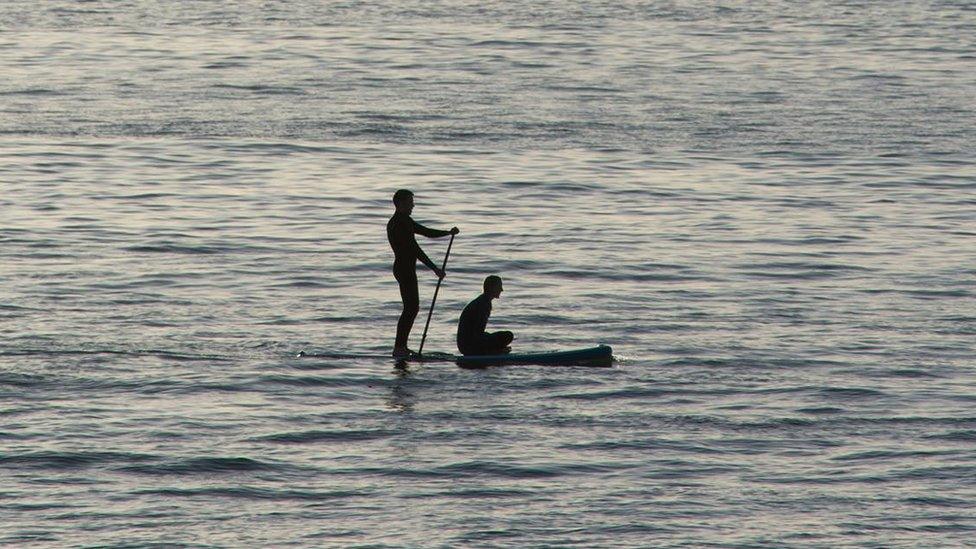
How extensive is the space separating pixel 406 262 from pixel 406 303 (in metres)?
0.43

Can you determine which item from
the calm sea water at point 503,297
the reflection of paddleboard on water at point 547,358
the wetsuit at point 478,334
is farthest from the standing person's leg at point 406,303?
→ the wetsuit at point 478,334

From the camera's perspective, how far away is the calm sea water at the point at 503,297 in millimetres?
15273

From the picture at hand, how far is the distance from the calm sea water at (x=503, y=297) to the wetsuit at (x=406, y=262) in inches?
20.2

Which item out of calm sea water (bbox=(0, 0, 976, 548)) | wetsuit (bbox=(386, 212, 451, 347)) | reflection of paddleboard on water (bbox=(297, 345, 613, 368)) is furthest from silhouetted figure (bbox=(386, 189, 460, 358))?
calm sea water (bbox=(0, 0, 976, 548))

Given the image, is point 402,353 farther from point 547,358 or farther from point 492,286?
point 547,358

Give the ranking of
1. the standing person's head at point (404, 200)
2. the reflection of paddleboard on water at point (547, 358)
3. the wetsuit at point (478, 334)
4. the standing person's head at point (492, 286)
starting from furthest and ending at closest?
the standing person's head at point (404, 200) < the reflection of paddleboard on water at point (547, 358) < the wetsuit at point (478, 334) < the standing person's head at point (492, 286)

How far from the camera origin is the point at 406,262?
1991 cm

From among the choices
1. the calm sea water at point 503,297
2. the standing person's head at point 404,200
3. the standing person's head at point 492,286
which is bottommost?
the calm sea water at point 503,297

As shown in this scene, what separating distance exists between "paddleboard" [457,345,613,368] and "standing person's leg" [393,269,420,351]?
0.67 meters

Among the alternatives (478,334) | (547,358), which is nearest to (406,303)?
(478,334)

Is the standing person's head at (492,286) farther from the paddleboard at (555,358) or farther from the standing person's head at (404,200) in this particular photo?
the standing person's head at (404,200)

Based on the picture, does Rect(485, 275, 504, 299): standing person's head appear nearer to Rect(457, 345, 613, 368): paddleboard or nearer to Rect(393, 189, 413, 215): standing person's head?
Rect(457, 345, 613, 368): paddleboard

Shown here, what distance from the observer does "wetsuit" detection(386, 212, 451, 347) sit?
19.8m

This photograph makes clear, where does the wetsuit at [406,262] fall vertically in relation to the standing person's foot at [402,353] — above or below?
above
